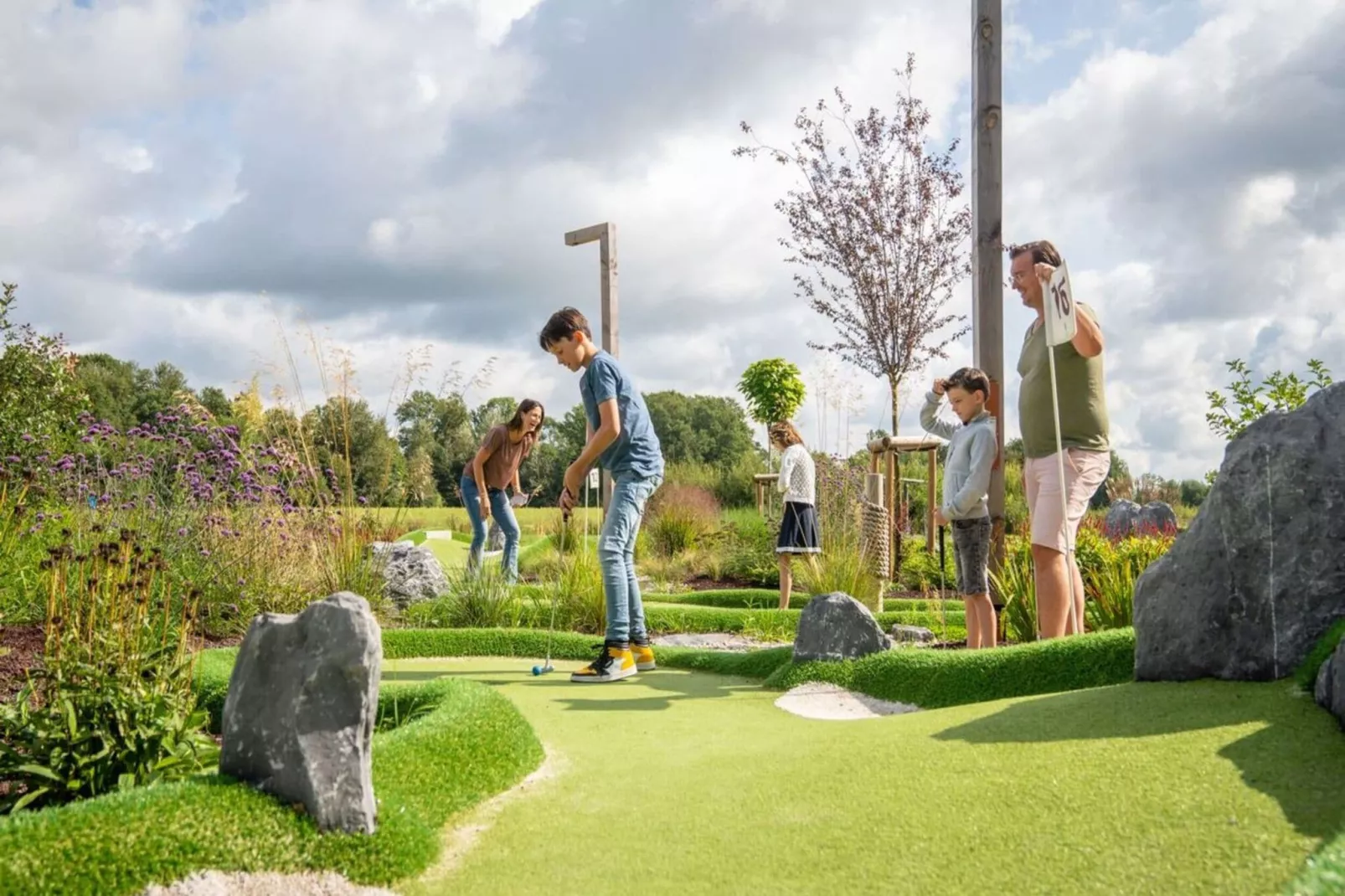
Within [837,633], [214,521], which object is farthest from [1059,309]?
[214,521]

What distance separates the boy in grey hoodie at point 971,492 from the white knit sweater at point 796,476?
103 inches

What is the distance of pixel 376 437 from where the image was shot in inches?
807

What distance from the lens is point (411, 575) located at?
30.0 ft

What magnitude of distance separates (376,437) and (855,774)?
60.3ft

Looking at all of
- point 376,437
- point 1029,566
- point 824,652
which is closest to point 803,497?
point 1029,566

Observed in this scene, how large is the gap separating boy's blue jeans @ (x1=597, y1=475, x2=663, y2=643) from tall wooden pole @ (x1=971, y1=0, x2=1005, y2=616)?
256 centimetres

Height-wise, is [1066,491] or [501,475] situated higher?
[501,475]

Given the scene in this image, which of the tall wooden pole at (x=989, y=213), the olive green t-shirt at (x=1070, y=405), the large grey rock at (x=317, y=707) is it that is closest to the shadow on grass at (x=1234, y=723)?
the olive green t-shirt at (x=1070, y=405)

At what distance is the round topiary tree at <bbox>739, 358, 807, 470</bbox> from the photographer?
855 inches

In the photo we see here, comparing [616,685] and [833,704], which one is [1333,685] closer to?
[833,704]

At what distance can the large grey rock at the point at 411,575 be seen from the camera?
900 centimetres

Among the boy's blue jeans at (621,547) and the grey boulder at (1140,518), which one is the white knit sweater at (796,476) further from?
the grey boulder at (1140,518)

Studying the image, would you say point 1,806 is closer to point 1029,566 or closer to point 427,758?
point 427,758

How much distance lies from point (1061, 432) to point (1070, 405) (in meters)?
0.14
